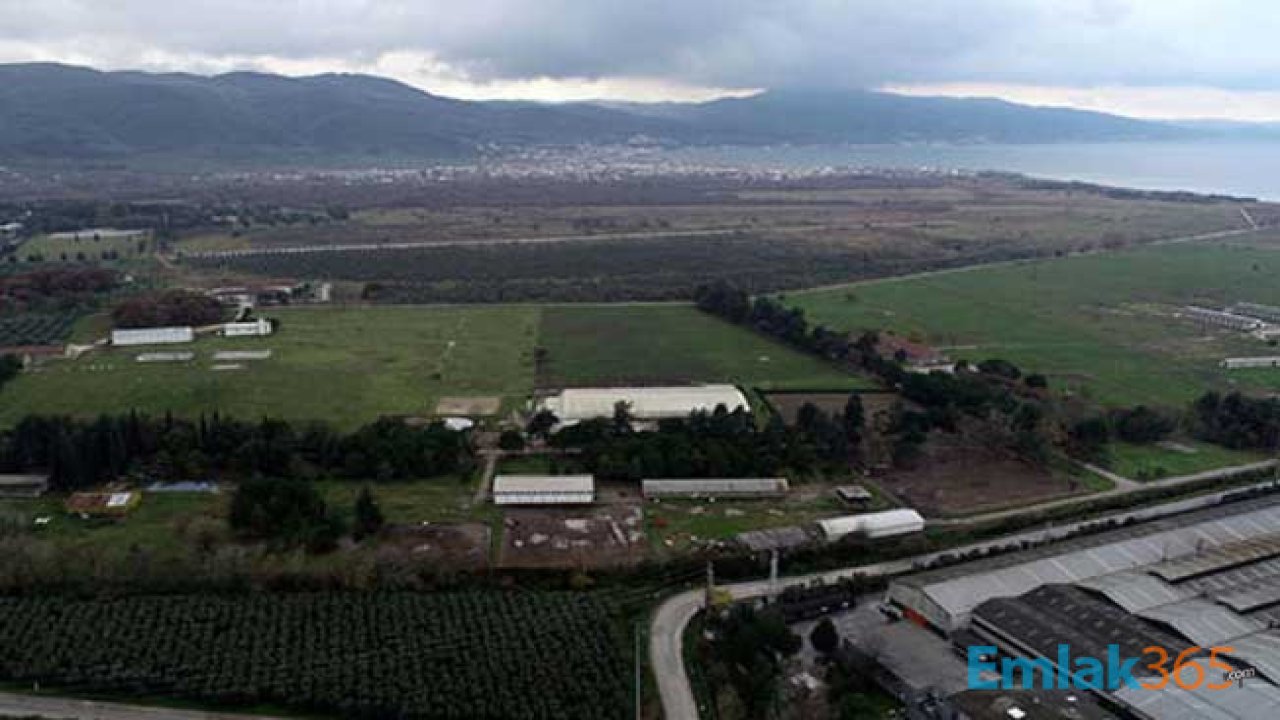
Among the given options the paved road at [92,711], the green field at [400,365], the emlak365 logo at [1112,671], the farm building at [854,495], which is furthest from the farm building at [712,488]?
the paved road at [92,711]

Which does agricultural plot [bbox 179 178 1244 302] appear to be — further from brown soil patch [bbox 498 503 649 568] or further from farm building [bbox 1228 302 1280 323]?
brown soil patch [bbox 498 503 649 568]

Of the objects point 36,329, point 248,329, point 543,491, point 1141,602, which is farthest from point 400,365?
point 1141,602

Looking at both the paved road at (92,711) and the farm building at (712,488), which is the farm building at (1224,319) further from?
the paved road at (92,711)

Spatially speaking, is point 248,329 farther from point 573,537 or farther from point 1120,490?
point 1120,490

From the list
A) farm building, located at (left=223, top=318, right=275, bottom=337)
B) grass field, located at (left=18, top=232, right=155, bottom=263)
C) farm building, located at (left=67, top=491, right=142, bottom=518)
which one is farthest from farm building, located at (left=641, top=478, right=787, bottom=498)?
grass field, located at (left=18, top=232, right=155, bottom=263)

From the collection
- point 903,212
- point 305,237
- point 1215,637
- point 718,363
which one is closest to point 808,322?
point 718,363

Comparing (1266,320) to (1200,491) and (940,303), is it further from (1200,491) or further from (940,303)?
(1200,491)

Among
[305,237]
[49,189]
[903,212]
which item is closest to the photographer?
[305,237]
